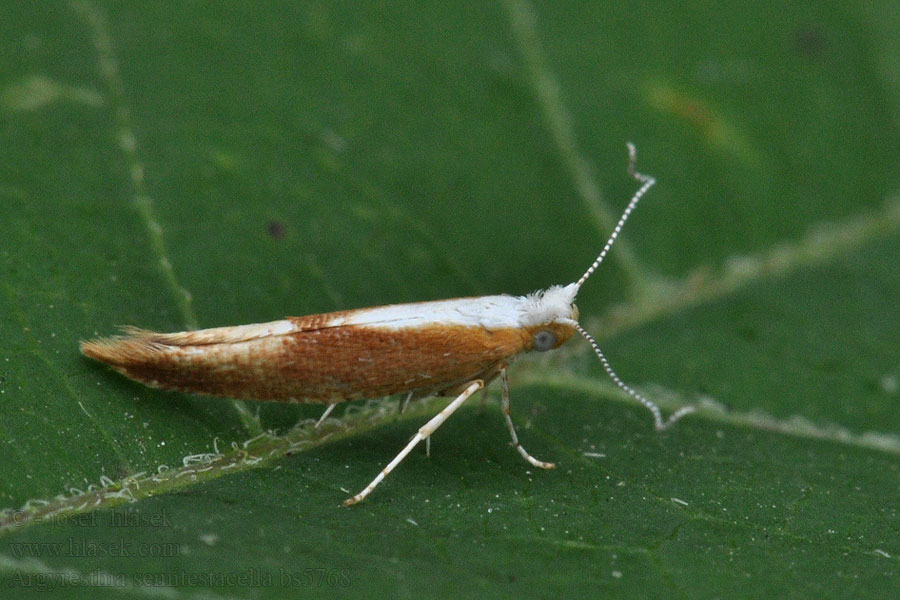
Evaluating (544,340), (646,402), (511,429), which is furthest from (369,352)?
(646,402)

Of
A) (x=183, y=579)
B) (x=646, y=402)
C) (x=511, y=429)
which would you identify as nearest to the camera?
(x=183, y=579)

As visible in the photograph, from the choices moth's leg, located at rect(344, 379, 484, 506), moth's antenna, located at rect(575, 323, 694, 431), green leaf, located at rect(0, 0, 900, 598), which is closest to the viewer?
green leaf, located at rect(0, 0, 900, 598)

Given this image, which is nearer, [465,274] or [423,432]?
[423,432]

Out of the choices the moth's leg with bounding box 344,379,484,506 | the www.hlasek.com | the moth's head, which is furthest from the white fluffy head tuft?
the www.hlasek.com

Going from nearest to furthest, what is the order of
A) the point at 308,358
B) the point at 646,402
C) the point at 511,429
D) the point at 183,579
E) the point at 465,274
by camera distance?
the point at 183,579
the point at 308,358
the point at 511,429
the point at 646,402
the point at 465,274

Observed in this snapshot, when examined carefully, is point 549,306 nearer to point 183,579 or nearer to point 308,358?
point 308,358

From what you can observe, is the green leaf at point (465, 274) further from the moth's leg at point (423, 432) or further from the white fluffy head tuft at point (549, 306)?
the white fluffy head tuft at point (549, 306)

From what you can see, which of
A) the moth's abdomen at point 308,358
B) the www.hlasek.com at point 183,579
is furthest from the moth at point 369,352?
the www.hlasek.com at point 183,579

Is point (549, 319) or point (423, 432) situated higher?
point (549, 319)

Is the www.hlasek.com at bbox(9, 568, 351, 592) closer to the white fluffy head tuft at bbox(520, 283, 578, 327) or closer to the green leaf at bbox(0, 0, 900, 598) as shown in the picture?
the green leaf at bbox(0, 0, 900, 598)
